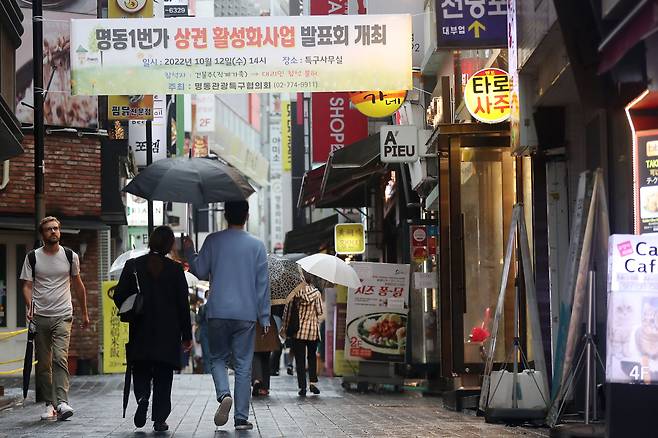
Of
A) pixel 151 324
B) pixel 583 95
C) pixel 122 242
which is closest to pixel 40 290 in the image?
pixel 151 324

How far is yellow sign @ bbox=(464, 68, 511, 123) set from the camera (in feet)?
46.5

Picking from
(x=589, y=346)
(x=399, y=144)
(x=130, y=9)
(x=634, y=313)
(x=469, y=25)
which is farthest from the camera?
(x=130, y=9)

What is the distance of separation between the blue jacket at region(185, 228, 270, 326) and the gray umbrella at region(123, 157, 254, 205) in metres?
0.39

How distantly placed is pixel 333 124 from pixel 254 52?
1374 centimetres

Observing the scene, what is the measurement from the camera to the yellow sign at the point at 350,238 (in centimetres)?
3094

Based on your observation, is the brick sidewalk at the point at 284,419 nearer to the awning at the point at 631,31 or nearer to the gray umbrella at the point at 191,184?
the gray umbrella at the point at 191,184

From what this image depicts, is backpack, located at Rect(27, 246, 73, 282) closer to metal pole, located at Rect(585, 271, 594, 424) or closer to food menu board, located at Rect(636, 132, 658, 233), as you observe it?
metal pole, located at Rect(585, 271, 594, 424)

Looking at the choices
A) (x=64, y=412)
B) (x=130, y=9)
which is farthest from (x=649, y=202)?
(x=130, y=9)

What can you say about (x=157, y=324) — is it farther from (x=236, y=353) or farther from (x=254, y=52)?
(x=254, y=52)

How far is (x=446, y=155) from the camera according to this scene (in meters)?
14.8

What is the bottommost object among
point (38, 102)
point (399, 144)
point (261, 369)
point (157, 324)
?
point (261, 369)

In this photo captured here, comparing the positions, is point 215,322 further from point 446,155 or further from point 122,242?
point 122,242

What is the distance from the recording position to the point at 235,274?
10672mm

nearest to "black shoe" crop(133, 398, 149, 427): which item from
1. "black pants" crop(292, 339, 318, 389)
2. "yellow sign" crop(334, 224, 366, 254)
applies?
"black pants" crop(292, 339, 318, 389)
